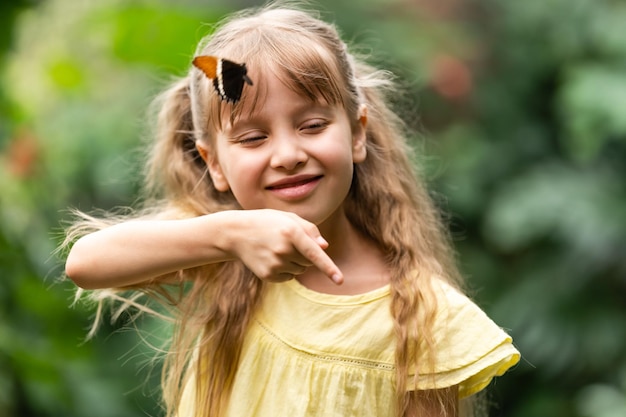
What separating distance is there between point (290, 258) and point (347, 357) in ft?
1.63

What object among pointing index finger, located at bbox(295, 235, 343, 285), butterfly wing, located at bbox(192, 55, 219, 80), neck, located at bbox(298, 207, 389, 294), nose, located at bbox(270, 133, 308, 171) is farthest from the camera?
neck, located at bbox(298, 207, 389, 294)

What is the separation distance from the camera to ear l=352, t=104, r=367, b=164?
2619 millimetres

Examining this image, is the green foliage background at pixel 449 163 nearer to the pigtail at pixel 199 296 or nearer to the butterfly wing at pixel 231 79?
the pigtail at pixel 199 296

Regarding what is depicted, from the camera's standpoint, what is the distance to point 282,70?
235 centimetres

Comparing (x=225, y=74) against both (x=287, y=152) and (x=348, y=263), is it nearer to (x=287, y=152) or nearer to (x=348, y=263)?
(x=287, y=152)

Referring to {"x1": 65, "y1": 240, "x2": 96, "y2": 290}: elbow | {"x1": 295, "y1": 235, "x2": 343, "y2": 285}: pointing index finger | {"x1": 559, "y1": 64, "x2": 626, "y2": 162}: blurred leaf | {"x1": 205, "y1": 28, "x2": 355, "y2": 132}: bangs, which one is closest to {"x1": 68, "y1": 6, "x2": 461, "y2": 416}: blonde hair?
{"x1": 205, "y1": 28, "x2": 355, "y2": 132}: bangs

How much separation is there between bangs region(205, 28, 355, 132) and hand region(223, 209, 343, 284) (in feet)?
1.09

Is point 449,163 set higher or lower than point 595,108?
lower

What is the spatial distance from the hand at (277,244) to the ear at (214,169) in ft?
1.56

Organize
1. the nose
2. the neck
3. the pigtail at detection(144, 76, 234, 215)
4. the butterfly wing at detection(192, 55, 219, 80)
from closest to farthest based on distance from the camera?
the butterfly wing at detection(192, 55, 219, 80)
the nose
the neck
the pigtail at detection(144, 76, 234, 215)

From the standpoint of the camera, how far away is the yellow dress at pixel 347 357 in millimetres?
2447

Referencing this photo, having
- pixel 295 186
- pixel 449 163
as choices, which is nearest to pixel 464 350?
pixel 295 186

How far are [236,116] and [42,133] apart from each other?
3.43 m

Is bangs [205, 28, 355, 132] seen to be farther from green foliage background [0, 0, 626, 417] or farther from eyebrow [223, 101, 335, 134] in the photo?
green foliage background [0, 0, 626, 417]
